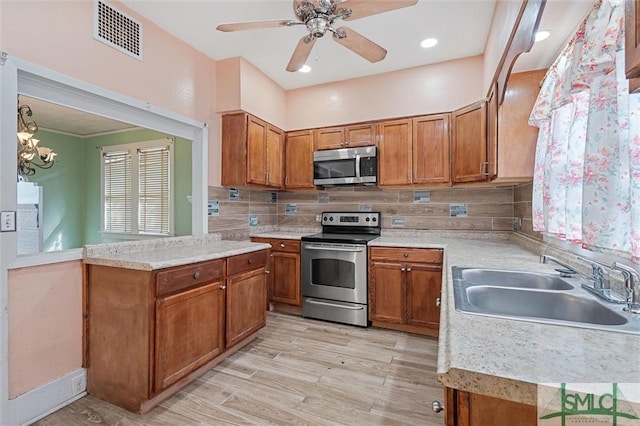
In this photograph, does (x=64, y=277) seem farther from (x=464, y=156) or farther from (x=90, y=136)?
(x=464, y=156)

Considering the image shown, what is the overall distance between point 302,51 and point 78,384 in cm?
272

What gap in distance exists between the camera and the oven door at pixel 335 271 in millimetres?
2955

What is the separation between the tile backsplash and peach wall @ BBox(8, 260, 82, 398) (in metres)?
1.29

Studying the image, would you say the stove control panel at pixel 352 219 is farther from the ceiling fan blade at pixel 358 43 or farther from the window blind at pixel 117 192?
the window blind at pixel 117 192

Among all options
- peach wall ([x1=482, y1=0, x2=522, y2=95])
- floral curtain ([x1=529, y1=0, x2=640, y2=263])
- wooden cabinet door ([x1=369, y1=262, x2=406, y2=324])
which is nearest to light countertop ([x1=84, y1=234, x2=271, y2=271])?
wooden cabinet door ([x1=369, y1=262, x2=406, y2=324])

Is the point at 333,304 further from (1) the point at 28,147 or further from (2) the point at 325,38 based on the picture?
(1) the point at 28,147

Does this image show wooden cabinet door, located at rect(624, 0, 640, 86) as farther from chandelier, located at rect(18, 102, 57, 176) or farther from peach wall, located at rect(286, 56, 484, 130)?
chandelier, located at rect(18, 102, 57, 176)

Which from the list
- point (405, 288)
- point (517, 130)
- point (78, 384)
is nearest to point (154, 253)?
point (78, 384)

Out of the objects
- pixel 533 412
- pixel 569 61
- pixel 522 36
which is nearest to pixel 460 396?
pixel 533 412

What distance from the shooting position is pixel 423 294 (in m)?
2.77

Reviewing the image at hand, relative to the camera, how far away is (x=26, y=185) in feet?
5.98

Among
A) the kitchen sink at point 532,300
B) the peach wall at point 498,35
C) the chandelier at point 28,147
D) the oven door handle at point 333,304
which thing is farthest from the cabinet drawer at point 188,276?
the peach wall at point 498,35

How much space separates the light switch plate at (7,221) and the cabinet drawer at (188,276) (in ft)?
2.60

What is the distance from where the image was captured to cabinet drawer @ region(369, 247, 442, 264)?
2720mm
